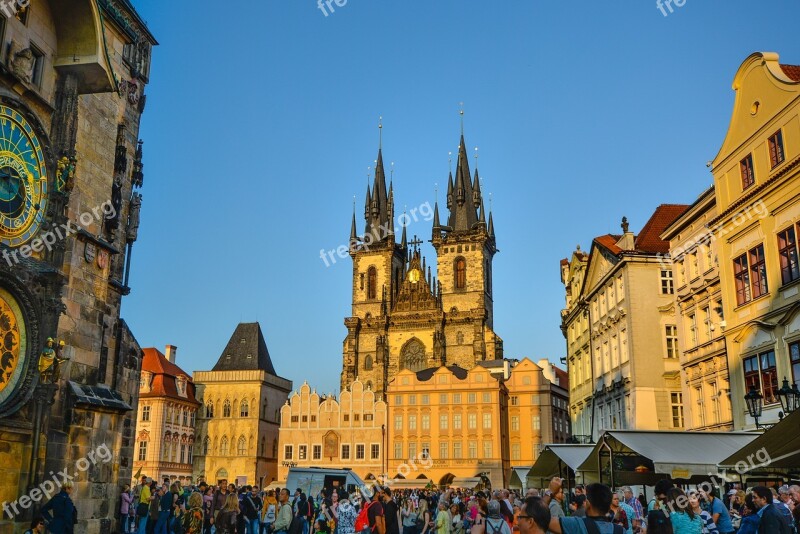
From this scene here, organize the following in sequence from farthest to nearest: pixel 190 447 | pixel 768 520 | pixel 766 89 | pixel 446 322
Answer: pixel 446 322 < pixel 190 447 < pixel 766 89 < pixel 768 520

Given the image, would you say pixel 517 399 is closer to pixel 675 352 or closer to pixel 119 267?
pixel 675 352

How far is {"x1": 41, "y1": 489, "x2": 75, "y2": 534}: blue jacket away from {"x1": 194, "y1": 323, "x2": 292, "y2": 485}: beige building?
63229 millimetres

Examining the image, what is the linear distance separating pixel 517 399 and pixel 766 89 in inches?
2170

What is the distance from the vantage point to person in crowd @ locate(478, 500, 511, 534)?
8266mm

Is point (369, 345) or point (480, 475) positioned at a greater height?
point (369, 345)

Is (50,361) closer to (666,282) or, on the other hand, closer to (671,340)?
(671,340)

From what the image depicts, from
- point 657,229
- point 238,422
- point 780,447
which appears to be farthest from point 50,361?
point 238,422

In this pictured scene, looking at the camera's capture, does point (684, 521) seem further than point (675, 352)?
No

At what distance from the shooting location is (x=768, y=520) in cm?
781

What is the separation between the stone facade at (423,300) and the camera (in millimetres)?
84188

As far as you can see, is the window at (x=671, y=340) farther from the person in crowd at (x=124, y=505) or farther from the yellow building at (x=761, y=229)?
the person in crowd at (x=124, y=505)

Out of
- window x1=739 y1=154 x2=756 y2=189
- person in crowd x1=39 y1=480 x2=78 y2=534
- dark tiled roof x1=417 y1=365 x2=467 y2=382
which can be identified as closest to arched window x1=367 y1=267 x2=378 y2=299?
dark tiled roof x1=417 y1=365 x2=467 y2=382

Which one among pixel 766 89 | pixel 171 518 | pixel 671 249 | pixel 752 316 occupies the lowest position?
pixel 171 518

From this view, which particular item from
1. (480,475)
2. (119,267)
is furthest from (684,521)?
(480,475)
